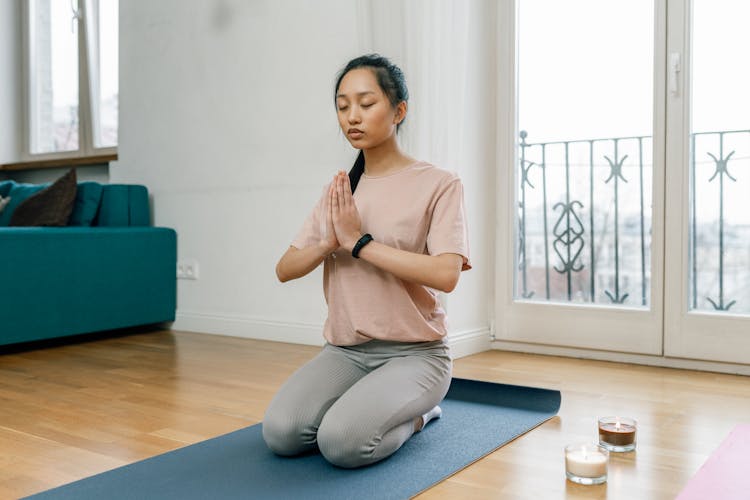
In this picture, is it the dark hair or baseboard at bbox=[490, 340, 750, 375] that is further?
baseboard at bbox=[490, 340, 750, 375]

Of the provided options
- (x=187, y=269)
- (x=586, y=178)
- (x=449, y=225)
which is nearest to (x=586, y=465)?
(x=449, y=225)

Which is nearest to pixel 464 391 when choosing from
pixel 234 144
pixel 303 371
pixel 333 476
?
pixel 303 371

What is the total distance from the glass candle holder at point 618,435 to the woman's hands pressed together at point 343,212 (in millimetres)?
751

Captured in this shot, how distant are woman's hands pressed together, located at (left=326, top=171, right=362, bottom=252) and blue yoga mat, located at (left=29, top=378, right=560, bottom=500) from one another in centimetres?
50

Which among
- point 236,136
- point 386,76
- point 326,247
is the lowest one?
point 326,247

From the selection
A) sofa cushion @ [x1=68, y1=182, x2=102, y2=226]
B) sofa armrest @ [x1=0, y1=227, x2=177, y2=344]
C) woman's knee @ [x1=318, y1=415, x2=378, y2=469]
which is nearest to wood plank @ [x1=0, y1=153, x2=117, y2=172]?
sofa cushion @ [x1=68, y1=182, x2=102, y2=226]

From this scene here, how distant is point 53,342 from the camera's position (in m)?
3.45

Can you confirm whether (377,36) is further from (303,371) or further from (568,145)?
(303,371)

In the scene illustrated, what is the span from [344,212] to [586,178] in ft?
5.59

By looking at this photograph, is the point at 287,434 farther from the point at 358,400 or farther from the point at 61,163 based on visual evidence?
the point at 61,163

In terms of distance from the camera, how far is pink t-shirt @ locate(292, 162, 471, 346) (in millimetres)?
1726

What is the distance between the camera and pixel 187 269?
3.81m

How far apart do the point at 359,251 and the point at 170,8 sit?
269 cm

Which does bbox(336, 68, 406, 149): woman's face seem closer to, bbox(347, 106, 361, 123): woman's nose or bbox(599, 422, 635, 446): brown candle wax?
bbox(347, 106, 361, 123): woman's nose
